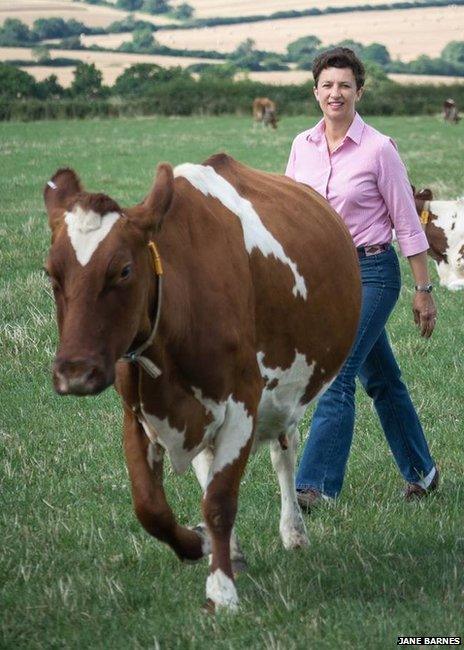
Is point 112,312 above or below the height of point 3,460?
above

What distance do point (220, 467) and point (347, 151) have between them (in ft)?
7.27

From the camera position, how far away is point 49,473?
23.0 feet

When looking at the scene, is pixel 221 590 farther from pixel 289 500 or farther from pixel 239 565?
pixel 289 500

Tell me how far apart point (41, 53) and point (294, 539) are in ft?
261

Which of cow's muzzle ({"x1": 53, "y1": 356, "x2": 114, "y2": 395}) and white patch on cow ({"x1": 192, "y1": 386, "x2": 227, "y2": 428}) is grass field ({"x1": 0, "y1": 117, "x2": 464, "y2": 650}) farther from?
cow's muzzle ({"x1": 53, "y1": 356, "x2": 114, "y2": 395})

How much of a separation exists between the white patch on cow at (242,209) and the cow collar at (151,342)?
629 millimetres

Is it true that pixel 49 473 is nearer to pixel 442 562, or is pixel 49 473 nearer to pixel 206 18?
pixel 442 562

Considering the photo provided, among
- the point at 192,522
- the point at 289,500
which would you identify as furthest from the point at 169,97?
the point at 289,500

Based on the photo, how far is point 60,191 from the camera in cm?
477

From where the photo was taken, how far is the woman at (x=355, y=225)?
256 inches

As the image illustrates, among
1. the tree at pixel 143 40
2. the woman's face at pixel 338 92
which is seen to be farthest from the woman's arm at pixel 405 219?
the tree at pixel 143 40

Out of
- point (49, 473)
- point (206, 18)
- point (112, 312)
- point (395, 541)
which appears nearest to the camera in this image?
point (112, 312)

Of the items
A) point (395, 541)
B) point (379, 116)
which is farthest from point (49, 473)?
point (379, 116)

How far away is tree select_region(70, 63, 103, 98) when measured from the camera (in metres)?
66.2
